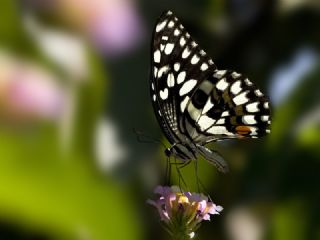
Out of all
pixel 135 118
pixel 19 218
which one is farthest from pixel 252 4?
pixel 19 218

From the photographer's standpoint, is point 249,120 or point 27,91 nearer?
point 249,120

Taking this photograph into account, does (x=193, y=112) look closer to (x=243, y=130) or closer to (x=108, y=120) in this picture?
(x=243, y=130)

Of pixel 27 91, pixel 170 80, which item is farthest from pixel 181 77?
pixel 27 91

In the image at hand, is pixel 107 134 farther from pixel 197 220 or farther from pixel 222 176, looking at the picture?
pixel 197 220

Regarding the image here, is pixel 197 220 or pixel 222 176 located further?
pixel 222 176

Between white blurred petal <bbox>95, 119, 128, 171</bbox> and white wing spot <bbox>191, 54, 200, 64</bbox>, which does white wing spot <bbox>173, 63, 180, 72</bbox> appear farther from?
white blurred petal <bbox>95, 119, 128, 171</bbox>

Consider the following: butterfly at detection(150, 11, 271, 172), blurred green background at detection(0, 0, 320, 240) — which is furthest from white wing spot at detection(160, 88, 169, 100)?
blurred green background at detection(0, 0, 320, 240)

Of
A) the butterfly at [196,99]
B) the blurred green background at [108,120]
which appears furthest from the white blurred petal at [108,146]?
the butterfly at [196,99]
